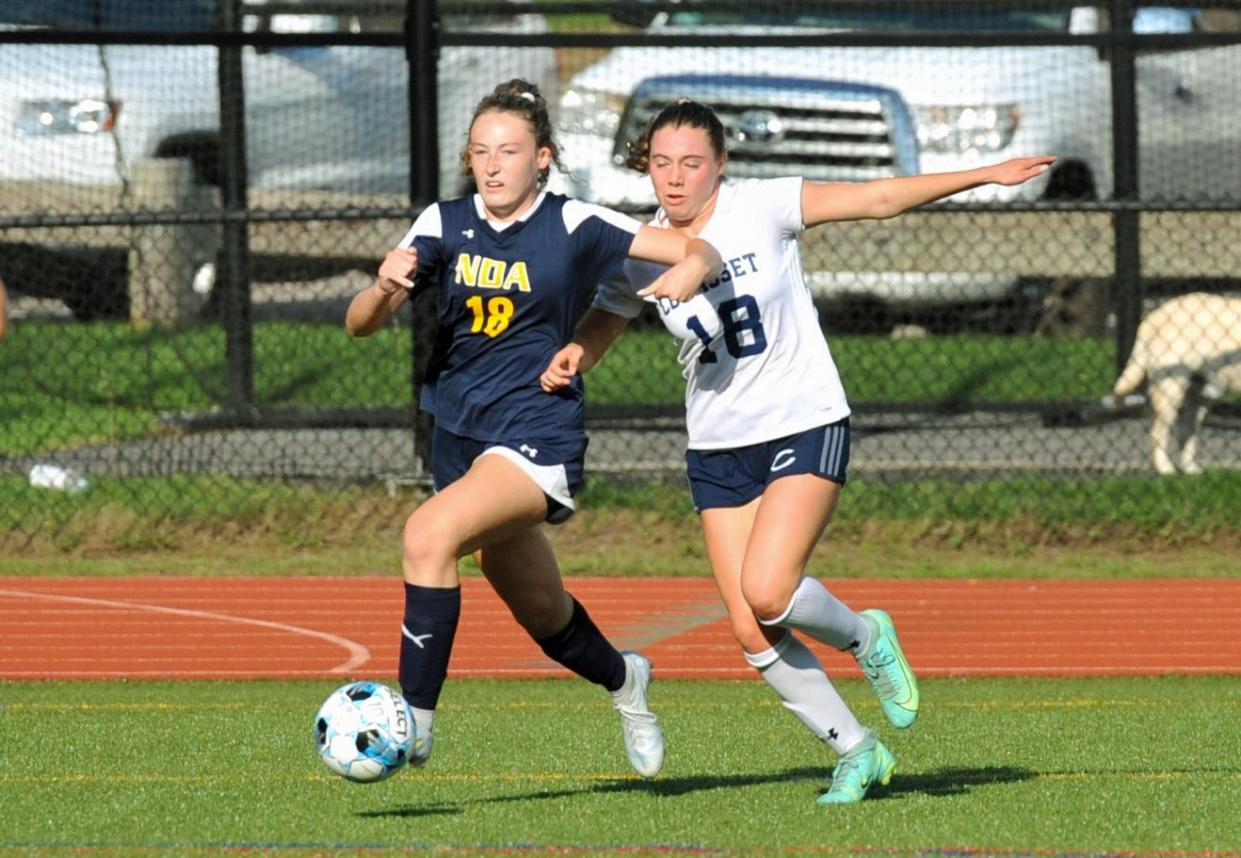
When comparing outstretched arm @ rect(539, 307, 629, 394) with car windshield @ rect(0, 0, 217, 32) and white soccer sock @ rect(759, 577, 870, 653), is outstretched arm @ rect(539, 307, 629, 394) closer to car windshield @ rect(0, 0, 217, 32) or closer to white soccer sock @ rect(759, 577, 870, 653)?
white soccer sock @ rect(759, 577, 870, 653)

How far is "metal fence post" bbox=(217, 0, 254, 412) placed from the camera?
43.1ft

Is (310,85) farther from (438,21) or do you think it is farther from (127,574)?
(127,574)

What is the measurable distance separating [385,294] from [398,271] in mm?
121

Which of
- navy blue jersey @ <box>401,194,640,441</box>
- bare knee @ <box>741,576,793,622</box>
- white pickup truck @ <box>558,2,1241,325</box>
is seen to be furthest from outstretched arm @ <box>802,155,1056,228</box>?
white pickup truck @ <box>558,2,1241,325</box>

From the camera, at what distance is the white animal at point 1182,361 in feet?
40.0

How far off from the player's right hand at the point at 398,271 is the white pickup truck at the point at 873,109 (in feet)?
26.3

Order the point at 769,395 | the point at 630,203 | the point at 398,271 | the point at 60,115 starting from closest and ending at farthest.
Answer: the point at 398,271, the point at 769,395, the point at 630,203, the point at 60,115

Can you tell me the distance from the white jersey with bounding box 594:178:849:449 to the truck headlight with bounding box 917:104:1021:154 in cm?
802

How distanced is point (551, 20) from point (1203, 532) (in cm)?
668

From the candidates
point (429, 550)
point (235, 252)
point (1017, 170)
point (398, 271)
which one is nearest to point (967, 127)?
point (235, 252)

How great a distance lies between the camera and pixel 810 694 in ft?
19.5

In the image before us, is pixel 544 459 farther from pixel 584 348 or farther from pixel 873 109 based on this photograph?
→ pixel 873 109

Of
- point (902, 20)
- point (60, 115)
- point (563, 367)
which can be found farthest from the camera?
point (902, 20)

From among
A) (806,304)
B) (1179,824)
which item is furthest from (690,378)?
(1179,824)
